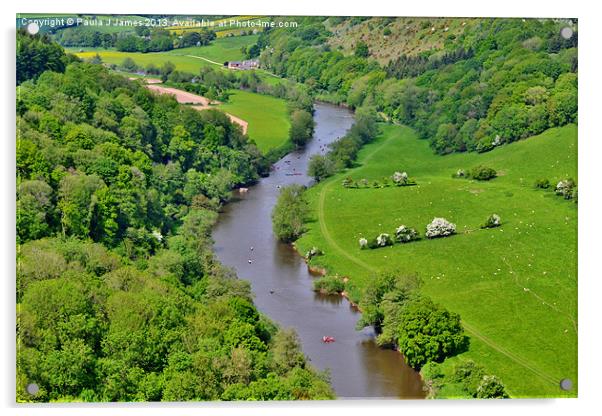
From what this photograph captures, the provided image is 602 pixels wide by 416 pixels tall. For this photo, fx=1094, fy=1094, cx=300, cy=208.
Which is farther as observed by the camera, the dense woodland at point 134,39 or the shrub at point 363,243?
the shrub at point 363,243

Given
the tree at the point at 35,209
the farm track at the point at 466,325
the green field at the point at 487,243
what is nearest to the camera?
the farm track at the point at 466,325

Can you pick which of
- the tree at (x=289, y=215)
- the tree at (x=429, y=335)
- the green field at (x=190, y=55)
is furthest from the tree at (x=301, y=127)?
the tree at (x=429, y=335)

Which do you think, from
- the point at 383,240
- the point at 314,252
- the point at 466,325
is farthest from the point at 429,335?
the point at 314,252

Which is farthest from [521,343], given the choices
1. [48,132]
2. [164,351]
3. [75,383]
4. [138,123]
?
[138,123]

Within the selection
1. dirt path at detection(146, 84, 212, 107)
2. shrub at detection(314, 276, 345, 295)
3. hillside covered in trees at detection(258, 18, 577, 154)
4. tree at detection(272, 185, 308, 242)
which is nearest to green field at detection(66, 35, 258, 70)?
hillside covered in trees at detection(258, 18, 577, 154)

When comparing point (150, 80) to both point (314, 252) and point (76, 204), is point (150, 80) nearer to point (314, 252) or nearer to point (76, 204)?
point (76, 204)

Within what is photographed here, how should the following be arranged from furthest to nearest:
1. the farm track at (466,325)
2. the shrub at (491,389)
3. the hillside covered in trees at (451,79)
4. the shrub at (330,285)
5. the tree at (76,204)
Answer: the shrub at (330,285) < the hillside covered in trees at (451,79) < the tree at (76,204) < the farm track at (466,325) < the shrub at (491,389)

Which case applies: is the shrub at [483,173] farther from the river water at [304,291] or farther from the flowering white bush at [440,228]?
the river water at [304,291]

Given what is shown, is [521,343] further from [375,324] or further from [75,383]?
[75,383]
